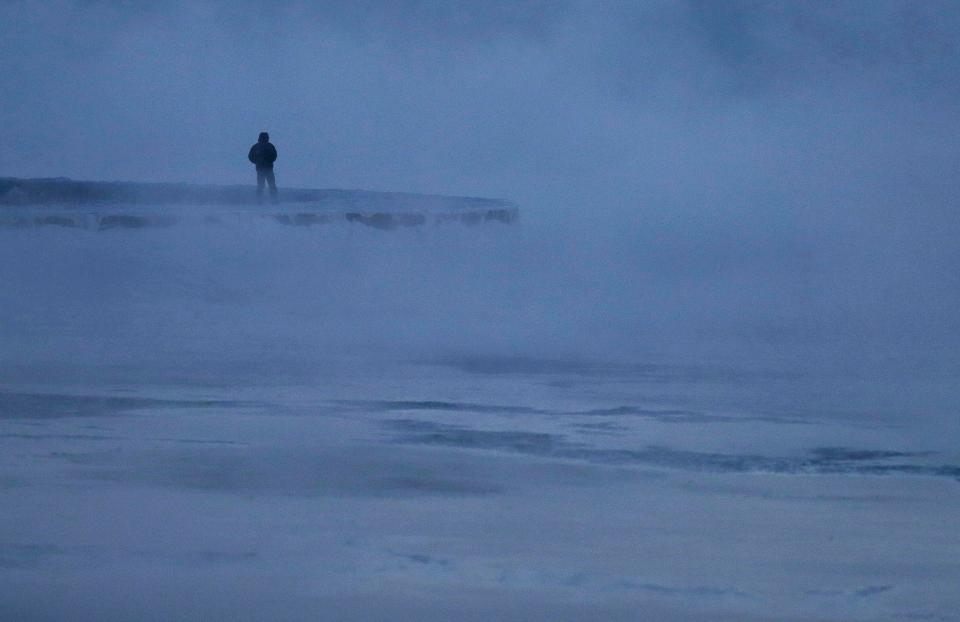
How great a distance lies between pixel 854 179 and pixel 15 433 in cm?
2573

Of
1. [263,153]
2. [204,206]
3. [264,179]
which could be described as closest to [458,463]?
A: [263,153]

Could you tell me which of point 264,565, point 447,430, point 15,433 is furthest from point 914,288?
point 264,565

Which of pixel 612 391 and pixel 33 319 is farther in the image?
pixel 33 319

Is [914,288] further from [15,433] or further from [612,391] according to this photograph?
[15,433]

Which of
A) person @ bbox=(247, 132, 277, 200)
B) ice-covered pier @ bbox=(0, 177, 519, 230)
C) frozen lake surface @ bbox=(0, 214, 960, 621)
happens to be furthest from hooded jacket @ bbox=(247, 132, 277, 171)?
frozen lake surface @ bbox=(0, 214, 960, 621)

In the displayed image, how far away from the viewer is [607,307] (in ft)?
54.4

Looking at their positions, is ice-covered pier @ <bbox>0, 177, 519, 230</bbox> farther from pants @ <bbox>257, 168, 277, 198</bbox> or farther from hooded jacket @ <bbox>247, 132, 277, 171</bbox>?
hooded jacket @ <bbox>247, 132, 277, 171</bbox>

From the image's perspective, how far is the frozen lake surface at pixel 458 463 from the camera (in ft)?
19.1

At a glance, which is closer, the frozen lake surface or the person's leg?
the frozen lake surface

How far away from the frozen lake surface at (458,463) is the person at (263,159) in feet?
26.5

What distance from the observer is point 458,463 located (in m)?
7.97

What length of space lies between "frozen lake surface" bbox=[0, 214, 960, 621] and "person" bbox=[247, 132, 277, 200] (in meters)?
8.06

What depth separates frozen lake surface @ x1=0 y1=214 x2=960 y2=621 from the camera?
5820mm

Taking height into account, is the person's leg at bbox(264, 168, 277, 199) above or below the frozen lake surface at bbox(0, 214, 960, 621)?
above
